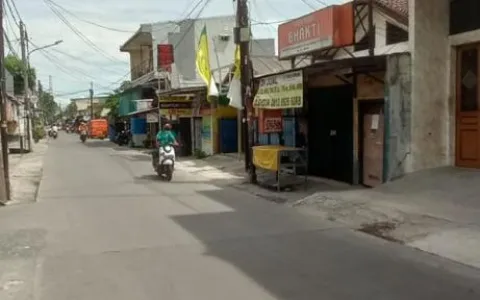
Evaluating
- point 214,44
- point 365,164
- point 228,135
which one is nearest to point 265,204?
point 365,164

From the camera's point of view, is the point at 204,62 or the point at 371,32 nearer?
the point at 371,32

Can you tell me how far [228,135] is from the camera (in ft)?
98.1

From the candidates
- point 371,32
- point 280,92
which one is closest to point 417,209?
point 371,32

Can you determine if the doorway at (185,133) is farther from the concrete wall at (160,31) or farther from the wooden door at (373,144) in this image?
the wooden door at (373,144)

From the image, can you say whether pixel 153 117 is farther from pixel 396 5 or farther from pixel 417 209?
pixel 417 209

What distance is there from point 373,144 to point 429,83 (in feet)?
7.83

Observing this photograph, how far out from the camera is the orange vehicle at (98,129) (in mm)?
76000

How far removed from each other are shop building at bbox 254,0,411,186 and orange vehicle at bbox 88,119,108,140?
58.8 metres

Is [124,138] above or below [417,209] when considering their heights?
above

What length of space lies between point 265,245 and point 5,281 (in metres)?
3.52

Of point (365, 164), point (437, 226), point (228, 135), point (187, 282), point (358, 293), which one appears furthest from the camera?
point (228, 135)

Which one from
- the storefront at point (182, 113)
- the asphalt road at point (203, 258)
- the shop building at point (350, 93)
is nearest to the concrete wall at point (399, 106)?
→ the shop building at point (350, 93)

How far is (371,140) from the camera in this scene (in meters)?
15.6

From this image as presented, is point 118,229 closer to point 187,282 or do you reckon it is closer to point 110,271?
point 110,271
